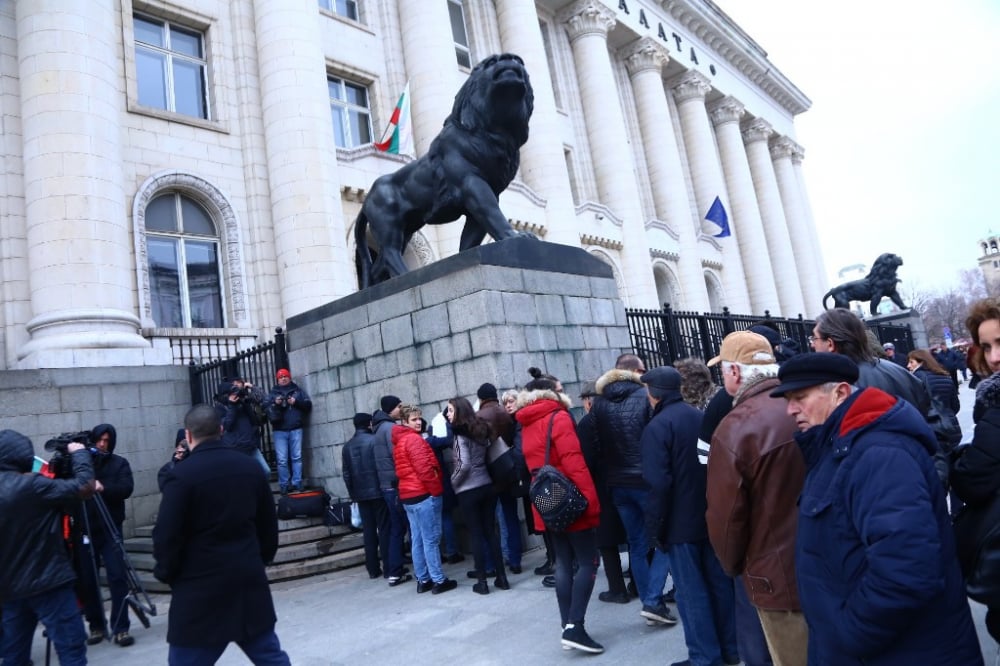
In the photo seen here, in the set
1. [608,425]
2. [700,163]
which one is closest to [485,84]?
[608,425]

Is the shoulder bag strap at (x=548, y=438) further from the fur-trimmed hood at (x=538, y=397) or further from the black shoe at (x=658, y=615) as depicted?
the black shoe at (x=658, y=615)

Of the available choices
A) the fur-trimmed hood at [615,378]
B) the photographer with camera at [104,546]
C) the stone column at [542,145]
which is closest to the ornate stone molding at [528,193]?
the stone column at [542,145]

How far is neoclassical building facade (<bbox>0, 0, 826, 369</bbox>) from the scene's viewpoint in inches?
452

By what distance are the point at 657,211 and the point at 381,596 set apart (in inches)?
959

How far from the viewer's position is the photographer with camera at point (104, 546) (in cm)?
607

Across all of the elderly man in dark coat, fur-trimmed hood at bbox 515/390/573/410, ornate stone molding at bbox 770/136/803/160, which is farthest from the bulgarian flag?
ornate stone molding at bbox 770/136/803/160

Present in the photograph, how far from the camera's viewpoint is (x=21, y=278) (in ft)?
39.1

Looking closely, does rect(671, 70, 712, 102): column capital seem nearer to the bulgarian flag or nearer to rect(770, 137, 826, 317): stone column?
rect(770, 137, 826, 317): stone column

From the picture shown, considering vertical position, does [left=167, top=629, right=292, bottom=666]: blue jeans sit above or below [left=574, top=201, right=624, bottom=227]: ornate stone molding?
below

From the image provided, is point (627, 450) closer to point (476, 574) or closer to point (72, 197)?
point (476, 574)

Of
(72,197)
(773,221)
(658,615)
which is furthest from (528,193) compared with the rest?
(773,221)

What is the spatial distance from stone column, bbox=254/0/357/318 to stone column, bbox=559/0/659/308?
40.4ft

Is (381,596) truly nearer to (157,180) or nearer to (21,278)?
(21,278)

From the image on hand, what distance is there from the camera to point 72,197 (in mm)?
11398
